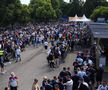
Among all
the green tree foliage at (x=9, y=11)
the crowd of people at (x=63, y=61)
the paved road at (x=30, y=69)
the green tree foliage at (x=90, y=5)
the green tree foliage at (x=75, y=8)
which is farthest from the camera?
the green tree foliage at (x=75, y=8)

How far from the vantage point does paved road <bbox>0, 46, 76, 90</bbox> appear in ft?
79.7

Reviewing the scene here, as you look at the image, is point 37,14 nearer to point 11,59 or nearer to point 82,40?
point 82,40

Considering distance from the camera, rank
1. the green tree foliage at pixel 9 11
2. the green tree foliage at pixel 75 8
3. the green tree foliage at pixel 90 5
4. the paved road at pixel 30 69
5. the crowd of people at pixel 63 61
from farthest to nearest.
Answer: the green tree foliage at pixel 75 8 → the green tree foliage at pixel 90 5 → the green tree foliage at pixel 9 11 → the paved road at pixel 30 69 → the crowd of people at pixel 63 61

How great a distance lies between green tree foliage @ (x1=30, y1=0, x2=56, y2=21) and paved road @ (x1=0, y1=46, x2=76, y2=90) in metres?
63.4

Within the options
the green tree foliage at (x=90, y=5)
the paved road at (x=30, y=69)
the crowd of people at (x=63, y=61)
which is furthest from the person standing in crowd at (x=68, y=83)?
the green tree foliage at (x=90, y=5)

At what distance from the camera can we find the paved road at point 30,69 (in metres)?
24.3

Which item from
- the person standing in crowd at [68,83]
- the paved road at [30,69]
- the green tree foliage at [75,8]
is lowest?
the green tree foliage at [75,8]

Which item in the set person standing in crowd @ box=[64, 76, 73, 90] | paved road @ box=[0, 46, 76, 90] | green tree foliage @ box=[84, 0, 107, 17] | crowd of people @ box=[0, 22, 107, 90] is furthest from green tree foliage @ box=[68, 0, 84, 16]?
person standing in crowd @ box=[64, 76, 73, 90]

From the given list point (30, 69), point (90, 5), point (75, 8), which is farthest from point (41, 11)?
point (30, 69)

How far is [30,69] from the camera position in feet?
95.0

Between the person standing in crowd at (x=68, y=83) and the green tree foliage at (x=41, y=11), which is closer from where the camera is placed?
the person standing in crowd at (x=68, y=83)

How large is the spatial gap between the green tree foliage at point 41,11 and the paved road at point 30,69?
63.4 meters

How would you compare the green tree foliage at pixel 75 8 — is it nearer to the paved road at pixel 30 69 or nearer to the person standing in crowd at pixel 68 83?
the paved road at pixel 30 69

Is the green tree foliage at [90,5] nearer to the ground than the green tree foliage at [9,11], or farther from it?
nearer to the ground
